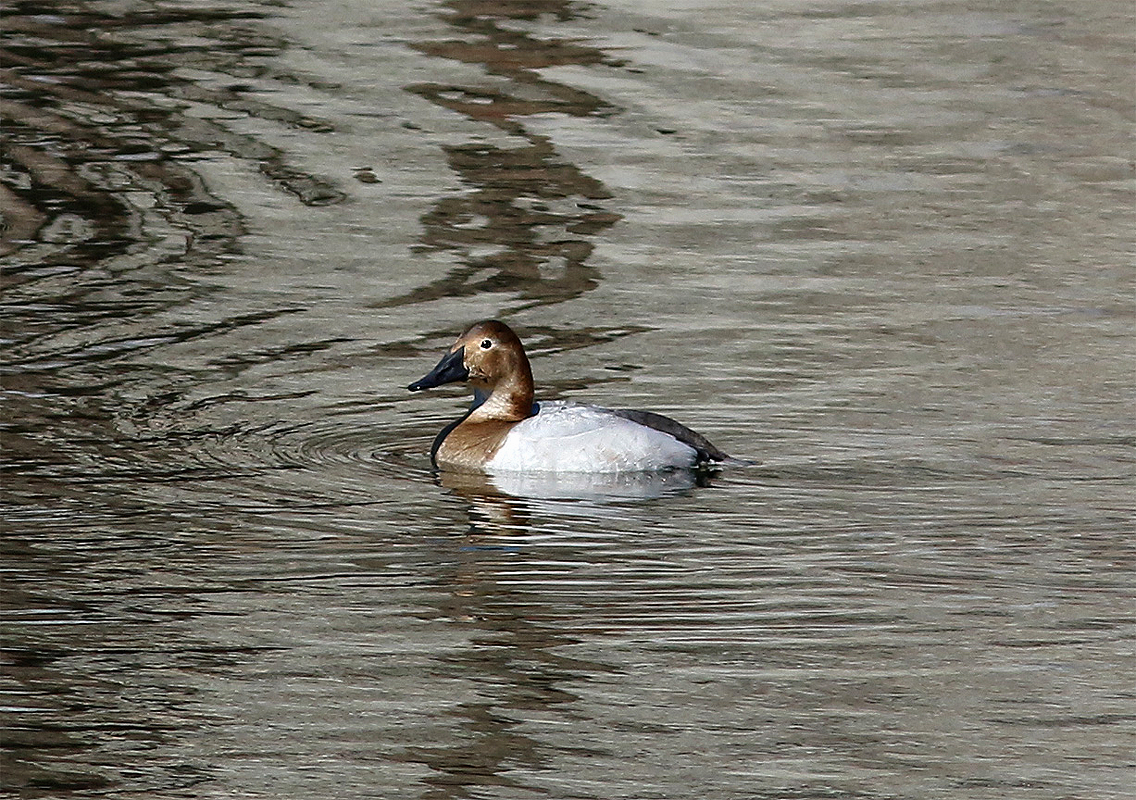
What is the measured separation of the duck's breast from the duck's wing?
0.03 meters

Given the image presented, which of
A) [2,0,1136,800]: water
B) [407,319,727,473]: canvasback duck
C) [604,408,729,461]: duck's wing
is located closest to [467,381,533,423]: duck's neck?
[407,319,727,473]: canvasback duck

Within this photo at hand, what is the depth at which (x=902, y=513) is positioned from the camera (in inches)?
365

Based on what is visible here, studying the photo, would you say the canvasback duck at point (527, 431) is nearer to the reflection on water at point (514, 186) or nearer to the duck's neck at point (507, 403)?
the duck's neck at point (507, 403)

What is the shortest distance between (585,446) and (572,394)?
143 centimetres

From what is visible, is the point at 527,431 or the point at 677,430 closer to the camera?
the point at 677,430

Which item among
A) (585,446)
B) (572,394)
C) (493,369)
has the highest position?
(493,369)

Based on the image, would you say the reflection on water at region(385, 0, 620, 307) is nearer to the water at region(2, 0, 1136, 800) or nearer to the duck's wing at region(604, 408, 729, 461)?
the water at region(2, 0, 1136, 800)

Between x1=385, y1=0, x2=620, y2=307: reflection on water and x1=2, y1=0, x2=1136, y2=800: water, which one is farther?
x1=385, y1=0, x2=620, y2=307: reflection on water

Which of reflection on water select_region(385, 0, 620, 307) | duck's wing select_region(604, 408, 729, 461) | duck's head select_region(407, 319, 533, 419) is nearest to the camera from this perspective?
duck's wing select_region(604, 408, 729, 461)

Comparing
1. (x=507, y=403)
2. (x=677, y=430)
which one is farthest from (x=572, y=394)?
(x=677, y=430)

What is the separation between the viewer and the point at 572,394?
11461mm

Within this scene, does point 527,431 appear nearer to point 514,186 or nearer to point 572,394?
point 572,394

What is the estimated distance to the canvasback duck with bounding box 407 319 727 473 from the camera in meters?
9.97

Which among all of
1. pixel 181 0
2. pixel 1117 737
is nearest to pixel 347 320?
pixel 1117 737
